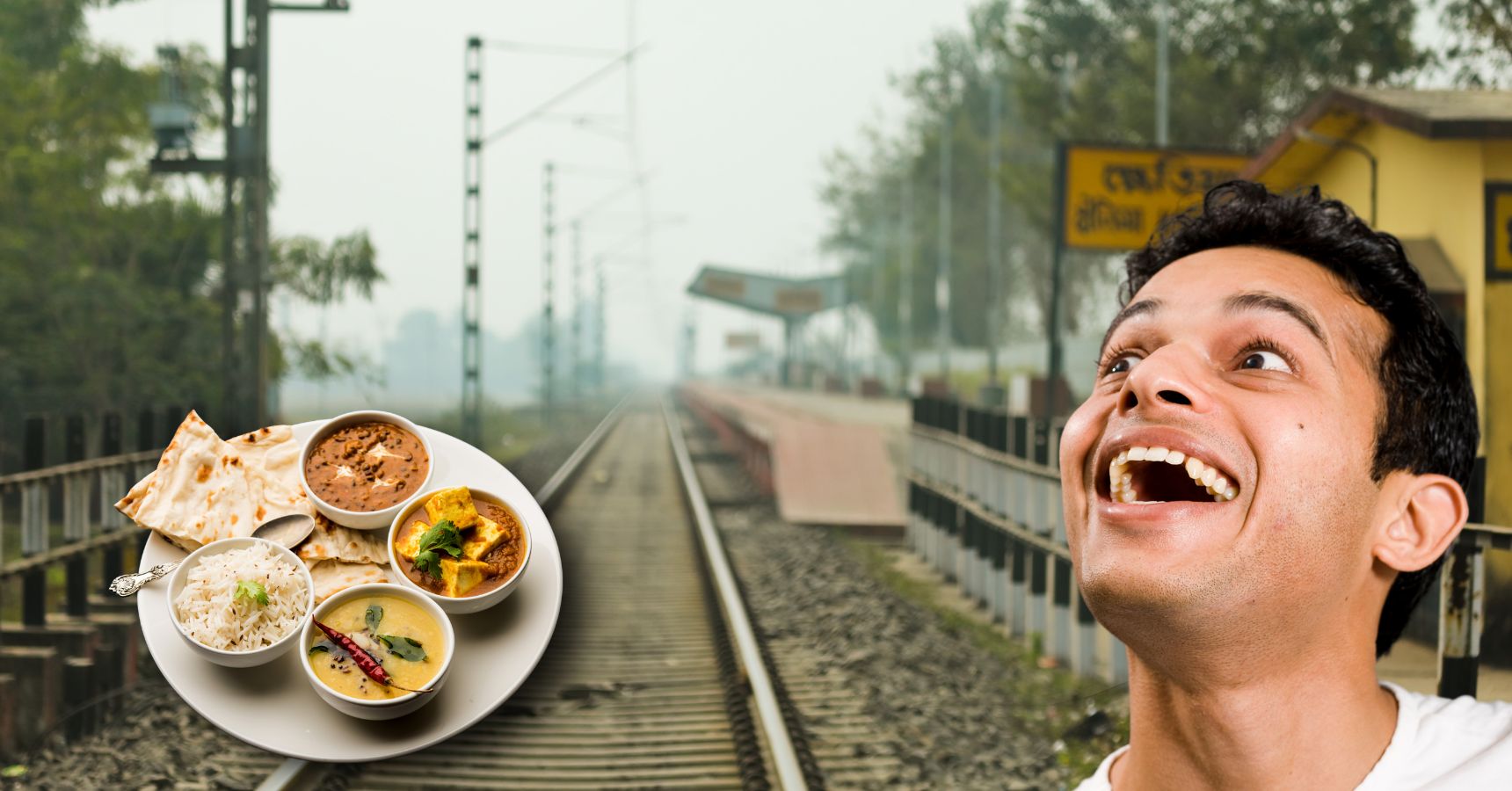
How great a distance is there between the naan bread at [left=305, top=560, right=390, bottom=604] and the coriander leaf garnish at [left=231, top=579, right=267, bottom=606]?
0.03 m

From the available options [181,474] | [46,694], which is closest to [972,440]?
[46,694]

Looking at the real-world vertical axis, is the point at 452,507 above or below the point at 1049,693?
above

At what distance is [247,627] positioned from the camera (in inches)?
34.6

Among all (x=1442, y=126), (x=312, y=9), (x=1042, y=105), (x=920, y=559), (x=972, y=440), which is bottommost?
(x=920, y=559)

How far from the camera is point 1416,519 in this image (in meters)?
1.38

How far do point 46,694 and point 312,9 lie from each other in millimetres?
3462

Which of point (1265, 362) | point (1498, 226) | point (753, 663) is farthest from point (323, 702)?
point (1498, 226)

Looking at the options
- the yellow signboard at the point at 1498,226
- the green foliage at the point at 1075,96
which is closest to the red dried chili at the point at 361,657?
the yellow signboard at the point at 1498,226

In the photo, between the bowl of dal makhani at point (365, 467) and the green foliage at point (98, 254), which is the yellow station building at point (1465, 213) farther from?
the green foliage at point (98, 254)

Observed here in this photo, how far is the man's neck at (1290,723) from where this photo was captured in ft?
A: 4.40

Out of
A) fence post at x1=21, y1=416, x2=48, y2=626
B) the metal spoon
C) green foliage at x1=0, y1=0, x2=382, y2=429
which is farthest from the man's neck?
green foliage at x1=0, y1=0, x2=382, y2=429

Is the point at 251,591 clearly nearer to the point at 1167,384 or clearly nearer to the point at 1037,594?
the point at 1167,384

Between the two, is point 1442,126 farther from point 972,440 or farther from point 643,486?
point 643,486

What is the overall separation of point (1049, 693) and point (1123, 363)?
5876 millimetres
